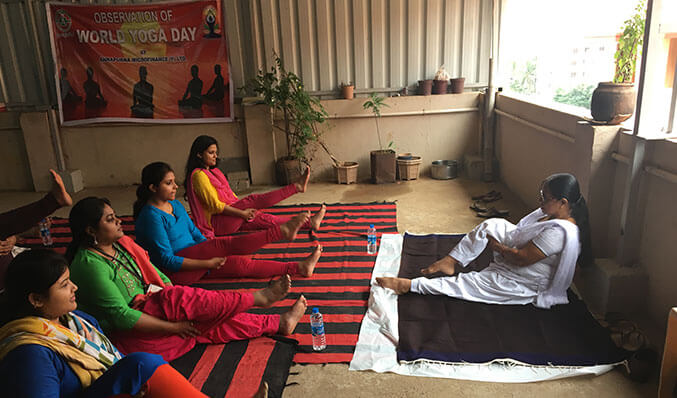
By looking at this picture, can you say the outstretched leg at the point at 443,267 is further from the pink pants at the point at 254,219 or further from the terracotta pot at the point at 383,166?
the terracotta pot at the point at 383,166

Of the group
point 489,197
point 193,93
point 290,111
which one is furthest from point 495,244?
point 193,93

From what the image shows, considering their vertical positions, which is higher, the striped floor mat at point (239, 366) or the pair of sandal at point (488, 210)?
the pair of sandal at point (488, 210)

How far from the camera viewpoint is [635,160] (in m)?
2.77

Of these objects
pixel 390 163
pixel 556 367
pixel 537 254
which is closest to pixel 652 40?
pixel 537 254

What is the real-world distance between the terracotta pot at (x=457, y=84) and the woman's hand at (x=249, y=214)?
3529 mm

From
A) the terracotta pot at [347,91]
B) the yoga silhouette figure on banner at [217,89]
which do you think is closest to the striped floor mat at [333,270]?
the terracotta pot at [347,91]

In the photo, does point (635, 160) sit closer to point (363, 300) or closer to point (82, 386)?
point (363, 300)

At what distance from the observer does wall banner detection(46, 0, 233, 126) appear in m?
6.21

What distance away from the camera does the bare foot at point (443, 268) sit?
3299mm

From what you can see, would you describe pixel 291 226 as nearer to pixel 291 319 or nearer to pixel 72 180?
pixel 291 319

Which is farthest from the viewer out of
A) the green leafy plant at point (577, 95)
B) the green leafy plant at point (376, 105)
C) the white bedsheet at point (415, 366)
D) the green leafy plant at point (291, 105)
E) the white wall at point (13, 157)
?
the white wall at point (13, 157)

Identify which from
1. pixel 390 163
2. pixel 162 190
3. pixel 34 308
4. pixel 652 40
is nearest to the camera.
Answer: pixel 34 308

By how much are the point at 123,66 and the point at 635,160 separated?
6184 mm

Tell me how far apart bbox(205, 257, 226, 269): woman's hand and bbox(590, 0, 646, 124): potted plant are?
2756mm
